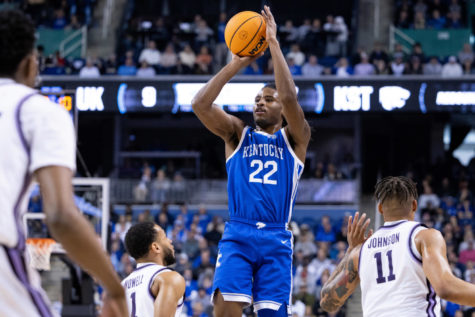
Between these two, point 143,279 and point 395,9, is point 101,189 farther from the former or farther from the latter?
point 395,9

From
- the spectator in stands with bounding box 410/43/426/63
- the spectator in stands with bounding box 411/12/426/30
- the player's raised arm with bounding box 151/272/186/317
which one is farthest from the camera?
the spectator in stands with bounding box 411/12/426/30

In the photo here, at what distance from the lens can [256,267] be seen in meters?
5.27

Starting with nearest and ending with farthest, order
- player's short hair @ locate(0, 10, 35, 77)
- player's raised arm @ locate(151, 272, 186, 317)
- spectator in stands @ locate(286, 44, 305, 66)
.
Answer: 1. player's short hair @ locate(0, 10, 35, 77)
2. player's raised arm @ locate(151, 272, 186, 317)
3. spectator in stands @ locate(286, 44, 305, 66)

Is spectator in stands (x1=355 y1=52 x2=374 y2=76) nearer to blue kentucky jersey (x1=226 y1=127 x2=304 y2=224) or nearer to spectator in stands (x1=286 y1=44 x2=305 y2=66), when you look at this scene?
spectator in stands (x1=286 y1=44 x2=305 y2=66)

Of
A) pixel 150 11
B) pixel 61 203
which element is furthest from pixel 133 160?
pixel 61 203

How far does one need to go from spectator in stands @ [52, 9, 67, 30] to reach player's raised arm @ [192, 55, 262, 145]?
17.9 metres

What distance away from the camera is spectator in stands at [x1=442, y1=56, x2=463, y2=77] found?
60.1ft

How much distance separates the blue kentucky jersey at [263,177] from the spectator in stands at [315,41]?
→ 1537cm

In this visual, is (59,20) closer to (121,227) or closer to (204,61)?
(204,61)

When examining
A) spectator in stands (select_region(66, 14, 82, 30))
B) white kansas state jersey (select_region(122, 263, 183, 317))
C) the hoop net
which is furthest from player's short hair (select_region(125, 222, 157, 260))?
spectator in stands (select_region(66, 14, 82, 30))

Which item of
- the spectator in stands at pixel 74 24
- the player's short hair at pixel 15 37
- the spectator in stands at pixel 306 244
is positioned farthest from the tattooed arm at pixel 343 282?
the spectator in stands at pixel 74 24

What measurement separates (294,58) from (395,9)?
4.93m

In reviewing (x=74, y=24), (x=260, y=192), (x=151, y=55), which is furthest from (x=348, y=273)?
(x=74, y=24)

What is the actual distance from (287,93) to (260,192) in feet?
2.35
